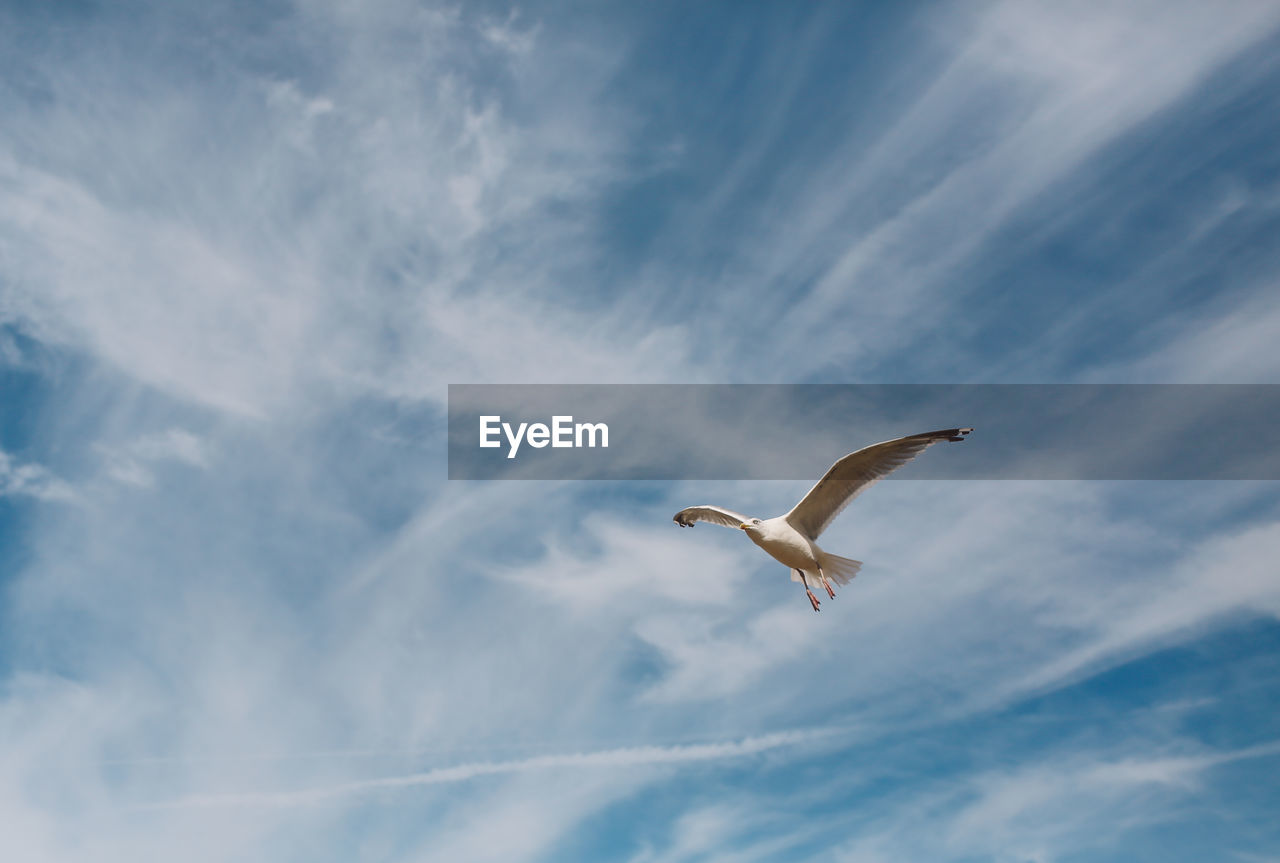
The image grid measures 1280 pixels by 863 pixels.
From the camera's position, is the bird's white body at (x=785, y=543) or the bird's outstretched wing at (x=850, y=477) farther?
the bird's white body at (x=785, y=543)

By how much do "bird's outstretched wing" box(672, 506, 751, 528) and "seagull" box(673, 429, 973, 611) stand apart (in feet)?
1.53

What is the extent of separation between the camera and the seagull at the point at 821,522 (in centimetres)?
2114

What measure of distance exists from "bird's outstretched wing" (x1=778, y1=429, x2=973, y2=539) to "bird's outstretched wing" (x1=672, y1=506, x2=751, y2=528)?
193cm

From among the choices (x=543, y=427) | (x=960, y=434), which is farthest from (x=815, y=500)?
(x=543, y=427)

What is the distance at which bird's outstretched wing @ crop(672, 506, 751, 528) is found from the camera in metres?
23.6

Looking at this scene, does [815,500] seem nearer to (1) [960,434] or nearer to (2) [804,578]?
(2) [804,578]

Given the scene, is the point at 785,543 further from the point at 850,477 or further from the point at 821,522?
the point at 850,477

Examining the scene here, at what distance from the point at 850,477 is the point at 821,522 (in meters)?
1.62

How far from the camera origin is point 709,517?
2420 cm

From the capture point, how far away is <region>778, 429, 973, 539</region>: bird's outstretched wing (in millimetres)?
20375

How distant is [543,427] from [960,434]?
16599mm

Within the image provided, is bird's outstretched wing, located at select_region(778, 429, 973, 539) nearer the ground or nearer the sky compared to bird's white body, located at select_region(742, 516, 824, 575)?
nearer the sky

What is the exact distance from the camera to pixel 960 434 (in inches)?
766

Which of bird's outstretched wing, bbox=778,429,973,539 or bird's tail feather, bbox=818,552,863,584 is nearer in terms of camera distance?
bird's outstretched wing, bbox=778,429,973,539
